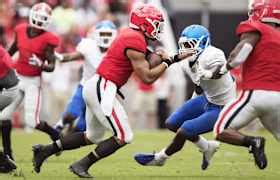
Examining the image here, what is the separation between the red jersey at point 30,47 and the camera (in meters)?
10.9

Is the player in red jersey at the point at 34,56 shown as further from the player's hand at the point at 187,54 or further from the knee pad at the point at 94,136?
the player's hand at the point at 187,54

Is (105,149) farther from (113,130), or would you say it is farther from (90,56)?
(90,56)

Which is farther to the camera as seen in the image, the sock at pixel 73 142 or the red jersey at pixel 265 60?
the sock at pixel 73 142

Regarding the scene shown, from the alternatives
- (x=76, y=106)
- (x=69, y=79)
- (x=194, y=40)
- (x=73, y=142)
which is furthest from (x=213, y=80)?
(x=69, y=79)

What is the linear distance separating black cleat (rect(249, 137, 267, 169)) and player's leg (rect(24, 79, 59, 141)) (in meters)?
3.35

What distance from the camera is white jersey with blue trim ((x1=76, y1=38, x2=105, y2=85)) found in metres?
11.7

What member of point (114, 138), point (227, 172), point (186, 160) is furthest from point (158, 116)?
point (114, 138)

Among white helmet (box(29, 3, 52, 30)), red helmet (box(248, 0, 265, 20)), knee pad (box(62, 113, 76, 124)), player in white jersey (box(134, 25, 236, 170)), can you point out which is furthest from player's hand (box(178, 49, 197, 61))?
knee pad (box(62, 113, 76, 124))

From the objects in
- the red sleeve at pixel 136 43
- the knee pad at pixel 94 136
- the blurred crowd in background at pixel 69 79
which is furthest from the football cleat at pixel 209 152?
the blurred crowd in background at pixel 69 79

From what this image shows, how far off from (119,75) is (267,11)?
1495 millimetres

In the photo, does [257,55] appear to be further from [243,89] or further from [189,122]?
[189,122]

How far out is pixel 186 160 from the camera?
420 inches

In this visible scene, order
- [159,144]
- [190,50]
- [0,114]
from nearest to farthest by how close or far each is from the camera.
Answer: [190,50], [0,114], [159,144]

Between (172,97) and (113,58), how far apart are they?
30.4 feet
